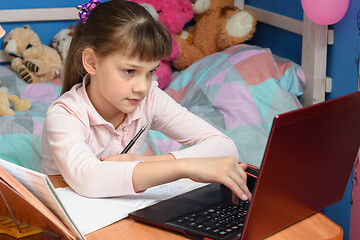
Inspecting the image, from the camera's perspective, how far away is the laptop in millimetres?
620

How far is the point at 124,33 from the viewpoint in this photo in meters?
1.05

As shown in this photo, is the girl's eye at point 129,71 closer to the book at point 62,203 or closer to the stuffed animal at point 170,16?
the book at point 62,203

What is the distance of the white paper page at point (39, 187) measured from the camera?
2.11ft

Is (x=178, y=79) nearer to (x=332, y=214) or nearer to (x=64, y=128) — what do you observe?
(x=332, y=214)

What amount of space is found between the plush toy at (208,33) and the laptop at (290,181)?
1.62 m

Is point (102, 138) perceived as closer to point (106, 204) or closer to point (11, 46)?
point (106, 204)

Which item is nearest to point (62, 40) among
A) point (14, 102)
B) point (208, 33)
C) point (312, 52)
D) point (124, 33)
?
point (14, 102)

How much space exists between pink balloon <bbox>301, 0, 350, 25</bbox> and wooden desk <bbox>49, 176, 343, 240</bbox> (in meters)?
1.03

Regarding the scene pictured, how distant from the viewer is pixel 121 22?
106 centimetres

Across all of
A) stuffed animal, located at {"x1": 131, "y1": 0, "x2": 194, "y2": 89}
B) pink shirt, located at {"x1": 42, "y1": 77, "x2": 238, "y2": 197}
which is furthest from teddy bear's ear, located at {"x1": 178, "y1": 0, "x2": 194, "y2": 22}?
pink shirt, located at {"x1": 42, "y1": 77, "x2": 238, "y2": 197}

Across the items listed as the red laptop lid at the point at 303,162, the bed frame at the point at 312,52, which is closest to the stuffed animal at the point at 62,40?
the bed frame at the point at 312,52

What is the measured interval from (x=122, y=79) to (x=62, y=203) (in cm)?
43

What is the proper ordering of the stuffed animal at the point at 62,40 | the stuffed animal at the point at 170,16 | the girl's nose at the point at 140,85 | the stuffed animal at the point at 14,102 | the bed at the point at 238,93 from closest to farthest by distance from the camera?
the girl's nose at the point at 140,85 → the bed at the point at 238,93 → the stuffed animal at the point at 14,102 → the stuffed animal at the point at 170,16 → the stuffed animal at the point at 62,40

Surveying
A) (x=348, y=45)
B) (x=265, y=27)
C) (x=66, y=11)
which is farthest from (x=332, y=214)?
(x=66, y=11)
